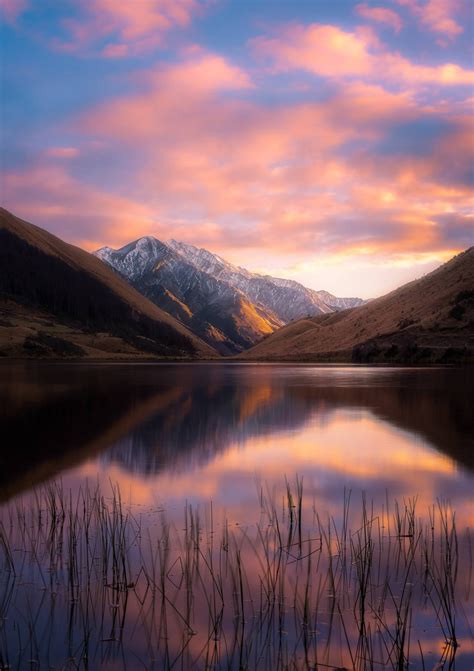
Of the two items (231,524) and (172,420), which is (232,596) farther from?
(172,420)

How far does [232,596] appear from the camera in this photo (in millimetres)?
10711

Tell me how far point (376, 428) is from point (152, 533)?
75.6ft

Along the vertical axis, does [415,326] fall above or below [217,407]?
above

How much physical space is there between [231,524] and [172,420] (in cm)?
2240

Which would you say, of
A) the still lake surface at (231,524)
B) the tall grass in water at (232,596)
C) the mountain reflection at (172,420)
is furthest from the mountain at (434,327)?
the tall grass in water at (232,596)

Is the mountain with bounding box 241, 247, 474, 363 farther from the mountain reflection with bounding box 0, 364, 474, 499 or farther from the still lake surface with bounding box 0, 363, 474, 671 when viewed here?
the still lake surface with bounding box 0, 363, 474, 671

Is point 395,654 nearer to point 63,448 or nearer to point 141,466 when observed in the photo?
point 141,466

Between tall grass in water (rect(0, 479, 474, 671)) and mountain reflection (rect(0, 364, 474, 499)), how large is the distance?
7065 millimetres

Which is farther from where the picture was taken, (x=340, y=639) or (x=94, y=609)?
(x=94, y=609)

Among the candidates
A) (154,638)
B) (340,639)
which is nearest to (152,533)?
(154,638)

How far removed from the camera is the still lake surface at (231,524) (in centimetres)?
910

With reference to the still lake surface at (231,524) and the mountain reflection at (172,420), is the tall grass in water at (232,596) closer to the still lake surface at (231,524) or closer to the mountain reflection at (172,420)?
the still lake surface at (231,524)

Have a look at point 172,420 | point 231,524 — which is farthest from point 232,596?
point 172,420

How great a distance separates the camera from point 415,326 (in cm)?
16238
